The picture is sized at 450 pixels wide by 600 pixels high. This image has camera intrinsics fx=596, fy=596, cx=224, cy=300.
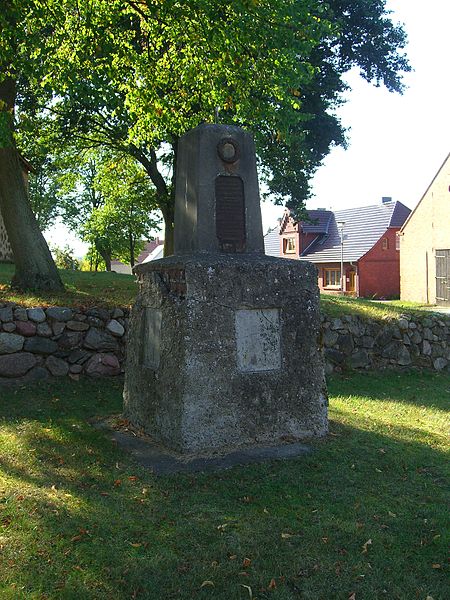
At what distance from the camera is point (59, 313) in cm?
948

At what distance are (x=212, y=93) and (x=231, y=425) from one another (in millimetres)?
6870

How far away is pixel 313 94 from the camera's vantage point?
1786 cm

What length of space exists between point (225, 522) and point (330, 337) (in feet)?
24.1

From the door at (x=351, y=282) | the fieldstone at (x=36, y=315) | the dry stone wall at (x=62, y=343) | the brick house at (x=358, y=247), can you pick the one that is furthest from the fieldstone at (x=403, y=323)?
the door at (x=351, y=282)

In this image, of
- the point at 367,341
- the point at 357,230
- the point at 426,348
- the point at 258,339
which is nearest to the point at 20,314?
the point at 258,339

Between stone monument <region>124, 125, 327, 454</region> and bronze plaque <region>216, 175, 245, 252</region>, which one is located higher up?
bronze plaque <region>216, 175, 245, 252</region>

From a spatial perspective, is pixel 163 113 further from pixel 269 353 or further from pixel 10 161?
pixel 269 353

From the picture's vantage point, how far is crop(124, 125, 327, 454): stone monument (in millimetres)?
6113

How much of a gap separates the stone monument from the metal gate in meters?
24.9

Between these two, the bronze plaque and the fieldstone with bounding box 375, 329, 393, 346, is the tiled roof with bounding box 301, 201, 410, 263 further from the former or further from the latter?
the bronze plaque

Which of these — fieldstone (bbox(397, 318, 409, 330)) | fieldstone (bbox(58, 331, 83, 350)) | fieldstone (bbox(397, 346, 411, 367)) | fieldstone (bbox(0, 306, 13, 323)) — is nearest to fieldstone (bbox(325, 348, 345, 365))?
fieldstone (bbox(397, 346, 411, 367))

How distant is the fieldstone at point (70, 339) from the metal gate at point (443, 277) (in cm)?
2396

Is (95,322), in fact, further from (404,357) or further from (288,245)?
(288,245)

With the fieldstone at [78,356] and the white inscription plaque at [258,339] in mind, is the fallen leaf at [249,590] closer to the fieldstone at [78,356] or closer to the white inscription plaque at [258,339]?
the white inscription plaque at [258,339]
